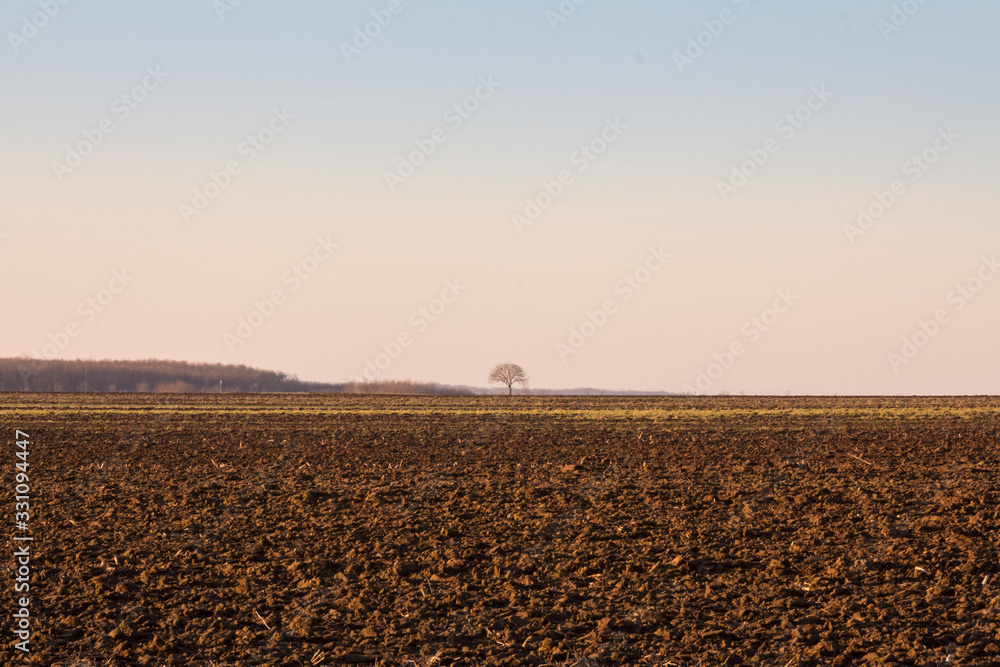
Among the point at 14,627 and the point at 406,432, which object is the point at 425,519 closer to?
the point at 14,627

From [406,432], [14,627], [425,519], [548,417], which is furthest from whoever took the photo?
[548,417]

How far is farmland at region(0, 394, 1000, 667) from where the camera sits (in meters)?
9.23

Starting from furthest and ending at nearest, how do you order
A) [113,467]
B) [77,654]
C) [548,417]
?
[548,417] → [113,467] → [77,654]

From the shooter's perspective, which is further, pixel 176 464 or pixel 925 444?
pixel 925 444

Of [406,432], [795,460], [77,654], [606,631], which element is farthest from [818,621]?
[406,432]

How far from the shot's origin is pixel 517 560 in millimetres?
12156

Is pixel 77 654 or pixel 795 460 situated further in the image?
pixel 795 460

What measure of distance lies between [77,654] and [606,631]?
5.33m

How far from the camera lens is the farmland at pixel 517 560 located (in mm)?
9227

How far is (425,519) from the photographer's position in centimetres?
1464

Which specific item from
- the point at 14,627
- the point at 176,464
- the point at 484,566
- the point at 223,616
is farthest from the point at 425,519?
the point at 176,464

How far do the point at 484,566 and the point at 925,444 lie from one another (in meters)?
18.0

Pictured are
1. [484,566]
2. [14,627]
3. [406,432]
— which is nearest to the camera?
[14,627]

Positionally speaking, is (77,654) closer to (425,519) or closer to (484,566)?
(484,566)
